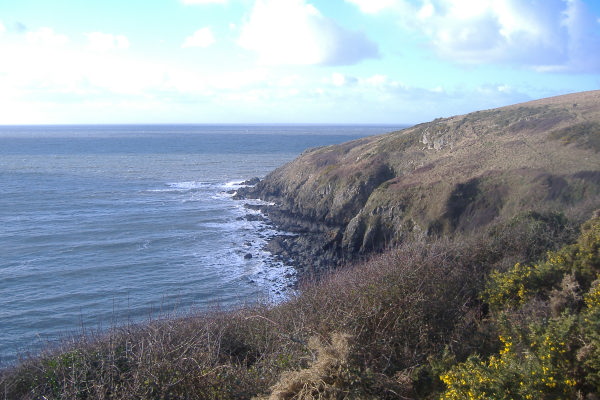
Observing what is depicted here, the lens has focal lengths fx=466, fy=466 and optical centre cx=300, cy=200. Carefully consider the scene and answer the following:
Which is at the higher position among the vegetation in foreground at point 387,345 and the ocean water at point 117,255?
the vegetation in foreground at point 387,345

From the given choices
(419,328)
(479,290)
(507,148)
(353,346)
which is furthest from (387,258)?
(507,148)

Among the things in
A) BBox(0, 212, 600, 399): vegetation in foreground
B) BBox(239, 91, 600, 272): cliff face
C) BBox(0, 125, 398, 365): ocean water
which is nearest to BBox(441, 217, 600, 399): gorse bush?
BBox(0, 212, 600, 399): vegetation in foreground

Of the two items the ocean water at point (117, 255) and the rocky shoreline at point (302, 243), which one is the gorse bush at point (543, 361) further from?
the rocky shoreline at point (302, 243)

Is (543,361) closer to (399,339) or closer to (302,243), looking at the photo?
(399,339)

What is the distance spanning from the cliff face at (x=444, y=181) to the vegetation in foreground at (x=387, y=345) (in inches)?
577

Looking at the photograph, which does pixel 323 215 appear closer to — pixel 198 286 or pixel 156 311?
pixel 198 286

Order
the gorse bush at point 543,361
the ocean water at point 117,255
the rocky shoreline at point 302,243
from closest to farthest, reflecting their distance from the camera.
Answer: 1. the gorse bush at point 543,361
2. the ocean water at point 117,255
3. the rocky shoreline at point 302,243

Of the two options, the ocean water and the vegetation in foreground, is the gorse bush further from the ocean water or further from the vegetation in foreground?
the ocean water

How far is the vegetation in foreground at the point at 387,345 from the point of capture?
7109 mm

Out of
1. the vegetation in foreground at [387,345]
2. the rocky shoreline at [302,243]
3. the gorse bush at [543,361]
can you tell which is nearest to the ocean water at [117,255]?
the rocky shoreline at [302,243]

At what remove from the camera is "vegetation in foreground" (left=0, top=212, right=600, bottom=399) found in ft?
23.3

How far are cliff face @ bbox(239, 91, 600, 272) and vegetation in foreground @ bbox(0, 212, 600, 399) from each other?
14.7m

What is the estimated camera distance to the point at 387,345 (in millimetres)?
9289

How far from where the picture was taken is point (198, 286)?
2612 centimetres
